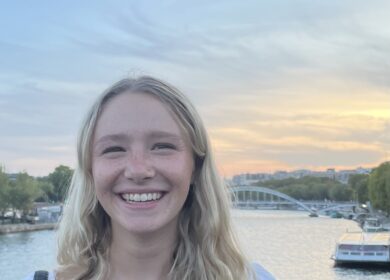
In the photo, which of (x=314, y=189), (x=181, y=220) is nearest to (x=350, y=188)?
(x=314, y=189)

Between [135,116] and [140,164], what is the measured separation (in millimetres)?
121

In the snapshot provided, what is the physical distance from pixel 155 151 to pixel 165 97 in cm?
15

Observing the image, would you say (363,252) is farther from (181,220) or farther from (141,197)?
(141,197)

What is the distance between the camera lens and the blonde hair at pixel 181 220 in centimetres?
179

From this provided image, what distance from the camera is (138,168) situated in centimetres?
167

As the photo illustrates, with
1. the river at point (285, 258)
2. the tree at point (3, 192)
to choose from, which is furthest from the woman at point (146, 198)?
the tree at point (3, 192)

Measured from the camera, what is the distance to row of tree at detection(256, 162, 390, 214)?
159ft

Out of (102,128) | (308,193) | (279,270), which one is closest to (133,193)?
(102,128)

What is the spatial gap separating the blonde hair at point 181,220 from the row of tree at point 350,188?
4527 centimetres

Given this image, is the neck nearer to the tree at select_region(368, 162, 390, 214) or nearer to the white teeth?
the white teeth

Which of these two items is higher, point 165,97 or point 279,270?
point 165,97

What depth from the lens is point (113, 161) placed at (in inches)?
67.5

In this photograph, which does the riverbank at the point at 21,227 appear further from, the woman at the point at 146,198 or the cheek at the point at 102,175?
the cheek at the point at 102,175

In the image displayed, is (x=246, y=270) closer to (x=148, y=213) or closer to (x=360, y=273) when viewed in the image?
(x=148, y=213)
